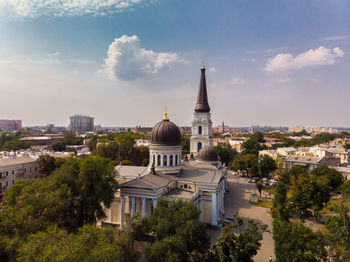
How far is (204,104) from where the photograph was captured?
49688 millimetres

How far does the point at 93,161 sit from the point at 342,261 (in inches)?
947

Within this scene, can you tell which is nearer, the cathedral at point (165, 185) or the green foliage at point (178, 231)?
the green foliage at point (178, 231)

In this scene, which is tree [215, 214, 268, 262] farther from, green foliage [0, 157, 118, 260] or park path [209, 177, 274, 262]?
green foliage [0, 157, 118, 260]

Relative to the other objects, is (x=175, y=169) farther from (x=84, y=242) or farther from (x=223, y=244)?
(x=84, y=242)

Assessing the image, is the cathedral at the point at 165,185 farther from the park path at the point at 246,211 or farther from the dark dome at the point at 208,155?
the park path at the point at 246,211

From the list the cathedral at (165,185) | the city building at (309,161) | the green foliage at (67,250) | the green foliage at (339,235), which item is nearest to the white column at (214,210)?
the cathedral at (165,185)

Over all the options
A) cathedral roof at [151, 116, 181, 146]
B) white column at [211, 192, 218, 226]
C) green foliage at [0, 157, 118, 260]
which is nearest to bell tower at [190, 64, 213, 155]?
cathedral roof at [151, 116, 181, 146]

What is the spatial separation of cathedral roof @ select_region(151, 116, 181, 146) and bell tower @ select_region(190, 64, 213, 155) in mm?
16904

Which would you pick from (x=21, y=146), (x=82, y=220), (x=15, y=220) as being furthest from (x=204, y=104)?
(x=21, y=146)

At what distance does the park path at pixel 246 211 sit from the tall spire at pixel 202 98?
18556mm

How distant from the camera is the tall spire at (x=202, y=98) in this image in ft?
163

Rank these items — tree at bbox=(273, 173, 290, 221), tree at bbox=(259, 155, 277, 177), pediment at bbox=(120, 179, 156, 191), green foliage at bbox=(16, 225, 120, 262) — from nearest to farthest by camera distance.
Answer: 1. green foliage at bbox=(16, 225, 120, 262)
2. pediment at bbox=(120, 179, 156, 191)
3. tree at bbox=(273, 173, 290, 221)
4. tree at bbox=(259, 155, 277, 177)

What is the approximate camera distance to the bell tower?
1949 inches

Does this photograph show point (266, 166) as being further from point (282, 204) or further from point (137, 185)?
point (137, 185)
